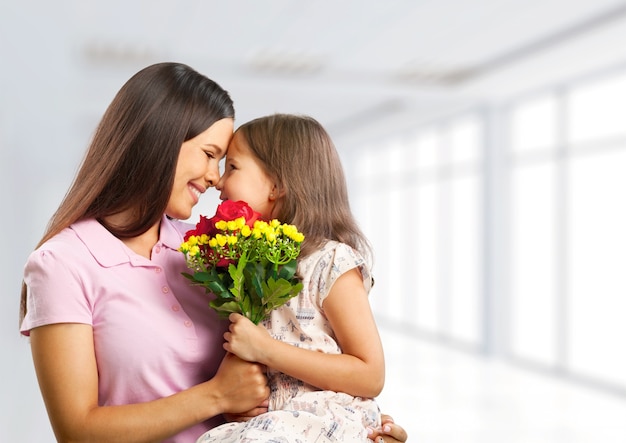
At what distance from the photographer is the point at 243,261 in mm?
1856

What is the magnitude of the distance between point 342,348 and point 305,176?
473 mm

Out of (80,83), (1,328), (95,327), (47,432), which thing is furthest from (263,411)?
(80,83)

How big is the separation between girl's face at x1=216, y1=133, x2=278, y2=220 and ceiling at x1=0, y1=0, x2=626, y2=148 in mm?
3639

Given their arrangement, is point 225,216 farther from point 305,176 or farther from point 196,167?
point 305,176

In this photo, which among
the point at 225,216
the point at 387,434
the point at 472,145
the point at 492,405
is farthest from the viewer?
the point at 472,145

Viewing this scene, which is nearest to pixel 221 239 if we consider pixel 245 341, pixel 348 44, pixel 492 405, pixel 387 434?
pixel 245 341

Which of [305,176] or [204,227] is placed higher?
[305,176]

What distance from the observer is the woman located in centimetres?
177

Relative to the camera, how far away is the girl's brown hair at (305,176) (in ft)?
7.11

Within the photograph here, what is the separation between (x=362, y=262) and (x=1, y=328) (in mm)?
1237

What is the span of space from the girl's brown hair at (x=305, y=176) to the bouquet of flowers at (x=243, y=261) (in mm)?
233

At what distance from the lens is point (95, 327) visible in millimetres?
1839

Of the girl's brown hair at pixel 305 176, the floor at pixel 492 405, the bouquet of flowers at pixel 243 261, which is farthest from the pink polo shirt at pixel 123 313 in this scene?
the floor at pixel 492 405

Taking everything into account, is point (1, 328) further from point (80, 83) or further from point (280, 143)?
point (80, 83)
